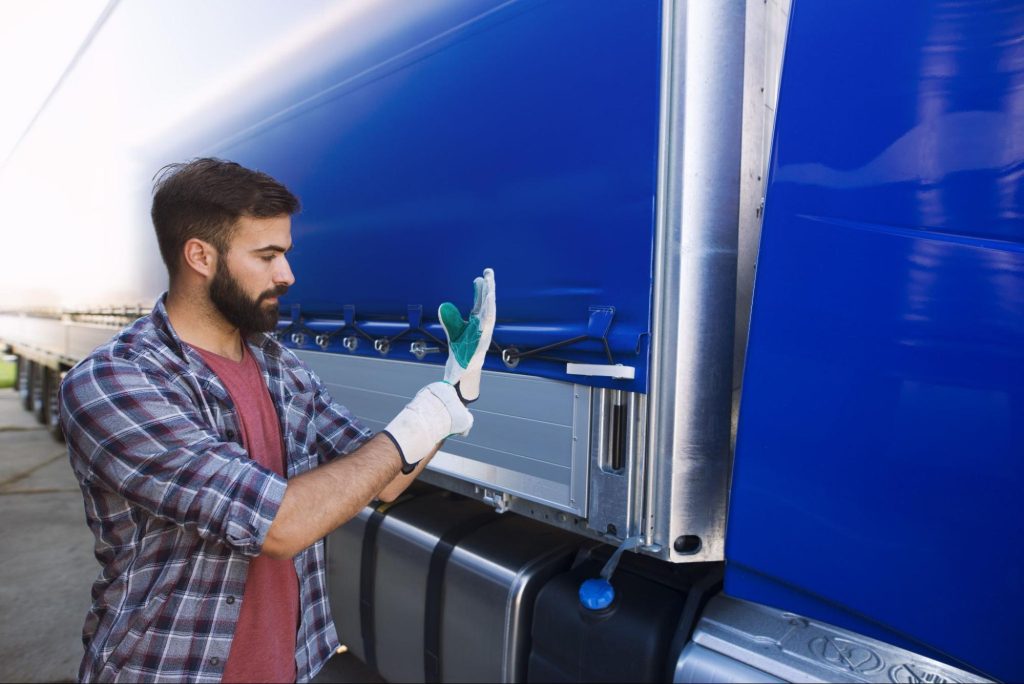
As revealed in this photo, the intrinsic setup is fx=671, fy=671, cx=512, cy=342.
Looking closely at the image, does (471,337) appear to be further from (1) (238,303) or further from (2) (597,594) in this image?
(2) (597,594)

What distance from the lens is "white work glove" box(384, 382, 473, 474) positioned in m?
1.27

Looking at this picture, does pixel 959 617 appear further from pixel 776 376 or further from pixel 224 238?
pixel 224 238

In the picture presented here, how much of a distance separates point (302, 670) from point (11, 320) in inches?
497

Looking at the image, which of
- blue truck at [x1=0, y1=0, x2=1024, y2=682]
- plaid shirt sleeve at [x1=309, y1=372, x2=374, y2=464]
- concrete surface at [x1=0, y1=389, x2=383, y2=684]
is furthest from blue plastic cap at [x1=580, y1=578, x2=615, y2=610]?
concrete surface at [x1=0, y1=389, x2=383, y2=684]

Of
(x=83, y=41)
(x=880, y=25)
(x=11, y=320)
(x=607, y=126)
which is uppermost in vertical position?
(x=83, y=41)

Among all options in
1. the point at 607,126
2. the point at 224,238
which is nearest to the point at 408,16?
the point at 607,126

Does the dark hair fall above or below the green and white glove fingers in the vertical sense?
above

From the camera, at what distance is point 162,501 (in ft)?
3.50

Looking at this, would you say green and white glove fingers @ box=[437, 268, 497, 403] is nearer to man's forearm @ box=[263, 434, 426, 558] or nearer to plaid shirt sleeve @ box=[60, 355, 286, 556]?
man's forearm @ box=[263, 434, 426, 558]

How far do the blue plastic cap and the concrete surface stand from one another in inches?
67.9

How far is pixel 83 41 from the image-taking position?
444 cm

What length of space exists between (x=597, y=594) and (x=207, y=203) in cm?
124

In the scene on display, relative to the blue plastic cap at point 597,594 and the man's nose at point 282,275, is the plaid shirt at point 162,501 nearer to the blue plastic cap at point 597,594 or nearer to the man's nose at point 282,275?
the man's nose at point 282,275

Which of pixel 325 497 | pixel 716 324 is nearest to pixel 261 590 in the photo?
pixel 325 497
